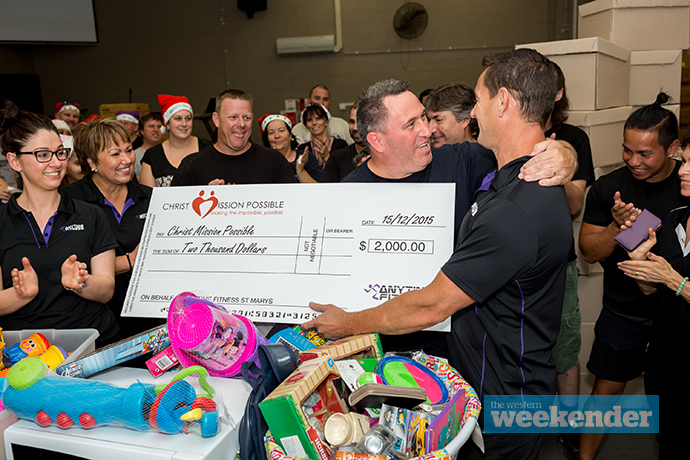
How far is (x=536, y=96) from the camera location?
4.52 feet

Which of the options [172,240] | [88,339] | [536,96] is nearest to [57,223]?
[172,240]

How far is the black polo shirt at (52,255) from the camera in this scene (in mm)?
1813

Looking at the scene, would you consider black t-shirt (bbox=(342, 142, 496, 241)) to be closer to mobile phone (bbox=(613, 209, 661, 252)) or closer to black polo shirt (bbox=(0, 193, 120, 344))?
mobile phone (bbox=(613, 209, 661, 252))

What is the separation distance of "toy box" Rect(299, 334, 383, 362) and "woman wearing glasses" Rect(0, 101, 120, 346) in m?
1.01

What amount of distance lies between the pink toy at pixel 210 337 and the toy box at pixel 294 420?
0.96 feet

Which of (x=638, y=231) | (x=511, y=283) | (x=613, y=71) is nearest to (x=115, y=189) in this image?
(x=511, y=283)

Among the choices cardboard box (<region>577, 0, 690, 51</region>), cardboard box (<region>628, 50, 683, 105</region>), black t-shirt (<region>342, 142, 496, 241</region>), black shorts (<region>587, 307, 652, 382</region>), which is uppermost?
cardboard box (<region>577, 0, 690, 51</region>)

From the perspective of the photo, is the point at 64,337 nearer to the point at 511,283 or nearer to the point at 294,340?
the point at 294,340

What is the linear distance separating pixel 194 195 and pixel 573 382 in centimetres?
231

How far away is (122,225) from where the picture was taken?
2.38 m

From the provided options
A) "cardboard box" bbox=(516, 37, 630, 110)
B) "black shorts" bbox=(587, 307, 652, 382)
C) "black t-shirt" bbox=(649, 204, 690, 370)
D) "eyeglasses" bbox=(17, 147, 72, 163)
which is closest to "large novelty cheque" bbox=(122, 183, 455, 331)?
"eyeglasses" bbox=(17, 147, 72, 163)

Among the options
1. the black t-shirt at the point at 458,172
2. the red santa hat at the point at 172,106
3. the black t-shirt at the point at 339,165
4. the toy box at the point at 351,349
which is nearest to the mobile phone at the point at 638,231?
the black t-shirt at the point at 458,172

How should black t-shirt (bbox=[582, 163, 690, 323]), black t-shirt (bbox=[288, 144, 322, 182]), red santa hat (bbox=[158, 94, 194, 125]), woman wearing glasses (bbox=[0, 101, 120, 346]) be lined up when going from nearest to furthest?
1. woman wearing glasses (bbox=[0, 101, 120, 346])
2. black t-shirt (bbox=[582, 163, 690, 323])
3. red santa hat (bbox=[158, 94, 194, 125])
4. black t-shirt (bbox=[288, 144, 322, 182])

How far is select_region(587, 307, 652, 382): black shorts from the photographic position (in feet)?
7.78
